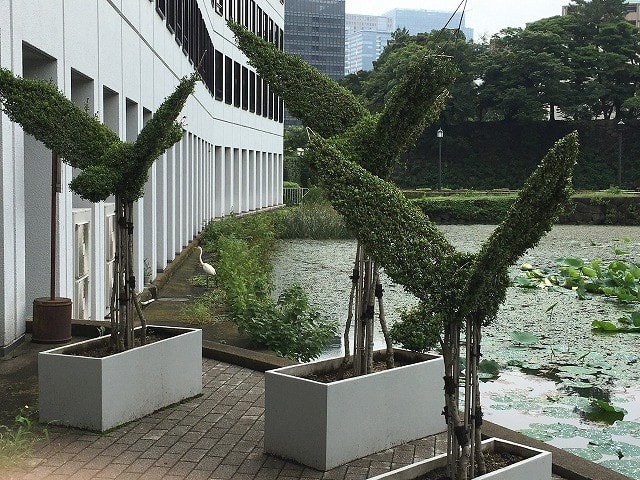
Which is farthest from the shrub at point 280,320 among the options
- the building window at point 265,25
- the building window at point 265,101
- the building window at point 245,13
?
the building window at point 265,101


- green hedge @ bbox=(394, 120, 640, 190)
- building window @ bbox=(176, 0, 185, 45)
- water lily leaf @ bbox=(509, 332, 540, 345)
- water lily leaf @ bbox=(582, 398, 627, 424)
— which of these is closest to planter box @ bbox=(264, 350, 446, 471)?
water lily leaf @ bbox=(582, 398, 627, 424)

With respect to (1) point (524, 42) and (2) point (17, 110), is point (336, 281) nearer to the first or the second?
(2) point (17, 110)

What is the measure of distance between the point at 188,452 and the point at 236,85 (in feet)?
97.5

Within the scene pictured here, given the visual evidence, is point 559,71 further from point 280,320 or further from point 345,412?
point 345,412

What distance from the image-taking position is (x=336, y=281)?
1717 cm

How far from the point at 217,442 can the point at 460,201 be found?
3407 centimetres

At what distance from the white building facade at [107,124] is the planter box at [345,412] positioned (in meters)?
2.97

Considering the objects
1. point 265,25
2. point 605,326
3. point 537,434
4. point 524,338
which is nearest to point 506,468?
point 537,434

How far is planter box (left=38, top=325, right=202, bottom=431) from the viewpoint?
6.26 meters

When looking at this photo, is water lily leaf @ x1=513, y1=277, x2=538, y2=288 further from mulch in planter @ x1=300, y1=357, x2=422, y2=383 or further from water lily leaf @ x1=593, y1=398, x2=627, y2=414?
mulch in planter @ x1=300, y1=357, x2=422, y2=383

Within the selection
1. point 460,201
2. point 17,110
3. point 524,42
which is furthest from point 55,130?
point 524,42

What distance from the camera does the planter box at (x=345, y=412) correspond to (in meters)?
5.57

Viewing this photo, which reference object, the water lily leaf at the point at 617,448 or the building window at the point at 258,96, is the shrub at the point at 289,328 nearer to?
the water lily leaf at the point at 617,448

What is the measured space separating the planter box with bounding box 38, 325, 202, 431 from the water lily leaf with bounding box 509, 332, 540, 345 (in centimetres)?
511
